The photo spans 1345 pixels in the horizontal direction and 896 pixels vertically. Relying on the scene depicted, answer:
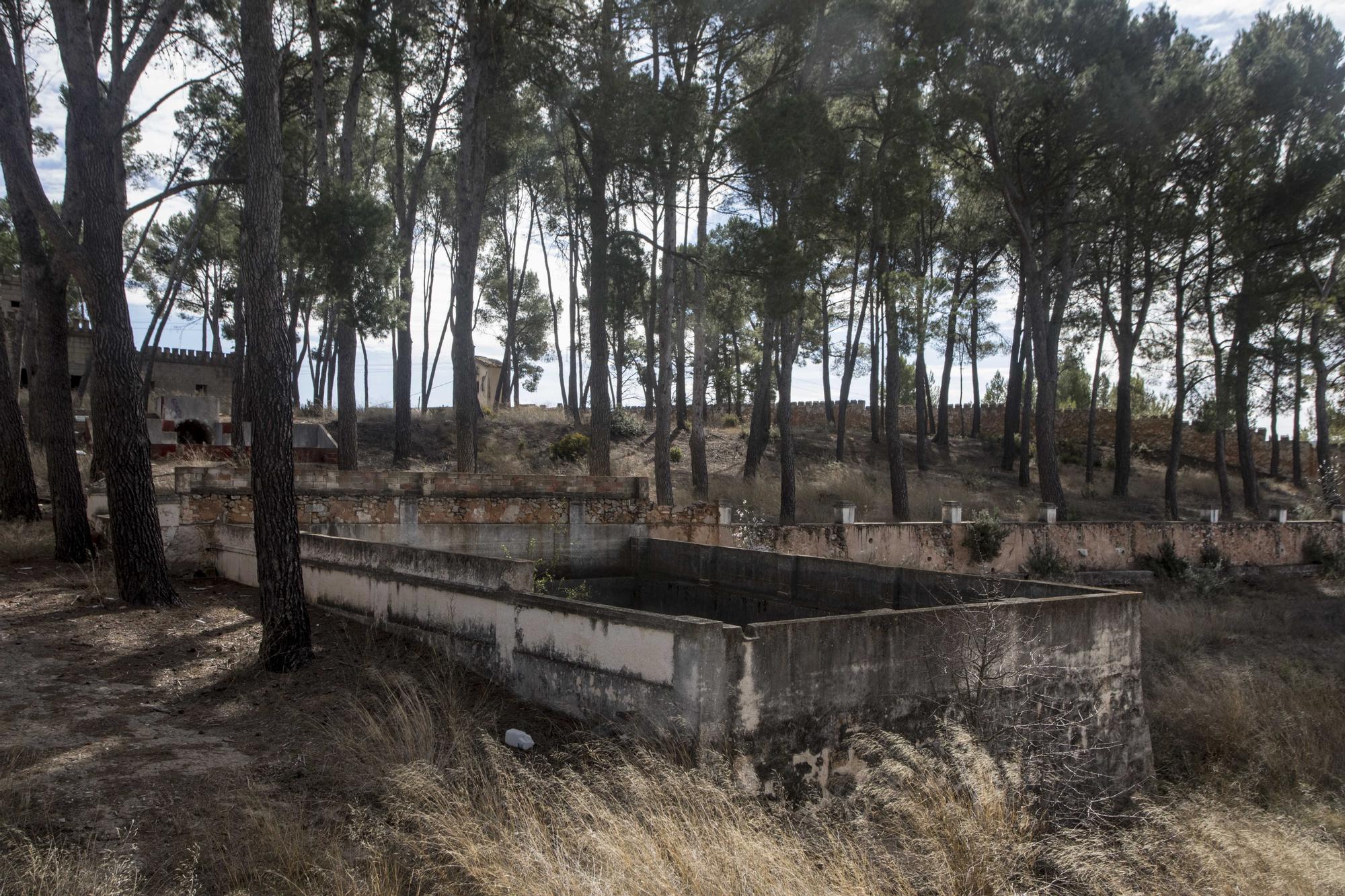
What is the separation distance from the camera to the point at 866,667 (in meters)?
6.27

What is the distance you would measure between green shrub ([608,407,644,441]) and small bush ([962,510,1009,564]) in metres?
12.4

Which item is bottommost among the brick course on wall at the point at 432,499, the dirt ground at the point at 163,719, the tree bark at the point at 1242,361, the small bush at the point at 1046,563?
the small bush at the point at 1046,563

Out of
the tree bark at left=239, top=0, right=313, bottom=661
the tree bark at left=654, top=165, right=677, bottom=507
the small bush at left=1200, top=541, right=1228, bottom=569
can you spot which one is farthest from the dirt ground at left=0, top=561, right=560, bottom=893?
the small bush at left=1200, top=541, right=1228, bottom=569

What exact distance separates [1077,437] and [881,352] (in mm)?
10797

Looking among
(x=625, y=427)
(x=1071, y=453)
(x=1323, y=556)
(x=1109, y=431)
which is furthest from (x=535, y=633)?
(x=1109, y=431)

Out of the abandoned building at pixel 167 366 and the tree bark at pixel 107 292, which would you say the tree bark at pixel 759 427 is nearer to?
the tree bark at pixel 107 292

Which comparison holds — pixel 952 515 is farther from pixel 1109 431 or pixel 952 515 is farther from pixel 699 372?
pixel 1109 431

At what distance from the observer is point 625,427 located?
26.8m

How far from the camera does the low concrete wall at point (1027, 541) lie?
13.8m

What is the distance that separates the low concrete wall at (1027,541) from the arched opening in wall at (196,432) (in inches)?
464

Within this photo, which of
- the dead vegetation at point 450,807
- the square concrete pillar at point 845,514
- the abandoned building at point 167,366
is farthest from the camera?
the abandoned building at point 167,366

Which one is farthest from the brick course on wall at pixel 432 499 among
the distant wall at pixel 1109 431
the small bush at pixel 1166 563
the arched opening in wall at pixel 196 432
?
the distant wall at pixel 1109 431

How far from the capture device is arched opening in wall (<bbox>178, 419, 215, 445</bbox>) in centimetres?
1961

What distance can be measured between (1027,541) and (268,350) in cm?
1358
